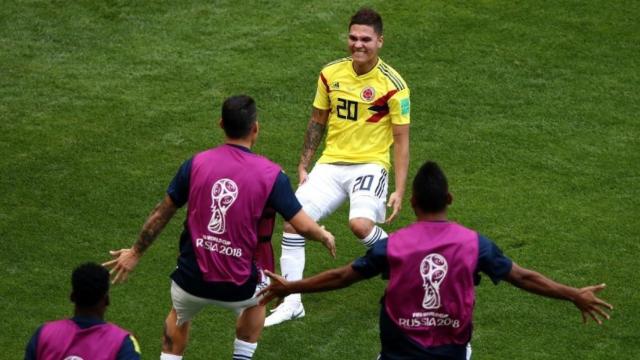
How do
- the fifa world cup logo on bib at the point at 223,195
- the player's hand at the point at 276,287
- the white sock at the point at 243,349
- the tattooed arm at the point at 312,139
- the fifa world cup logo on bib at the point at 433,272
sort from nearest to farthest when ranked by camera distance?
the fifa world cup logo on bib at the point at 433,272 < the player's hand at the point at 276,287 < the fifa world cup logo on bib at the point at 223,195 < the white sock at the point at 243,349 < the tattooed arm at the point at 312,139

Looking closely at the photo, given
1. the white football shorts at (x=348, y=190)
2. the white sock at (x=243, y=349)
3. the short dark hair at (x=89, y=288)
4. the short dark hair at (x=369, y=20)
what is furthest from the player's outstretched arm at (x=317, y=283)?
the short dark hair at (x=369, y=20)

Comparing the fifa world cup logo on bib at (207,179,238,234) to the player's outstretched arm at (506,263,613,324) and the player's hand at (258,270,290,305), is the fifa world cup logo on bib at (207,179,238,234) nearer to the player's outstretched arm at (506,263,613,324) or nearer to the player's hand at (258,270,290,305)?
the player's hand at (258,270,290,305)

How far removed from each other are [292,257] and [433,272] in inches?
138

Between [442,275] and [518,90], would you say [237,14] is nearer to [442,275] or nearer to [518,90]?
[518,90]

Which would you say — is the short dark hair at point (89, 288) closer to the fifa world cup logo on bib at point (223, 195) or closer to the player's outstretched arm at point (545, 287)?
the fifa world cup logo on bib at point (223, 195)

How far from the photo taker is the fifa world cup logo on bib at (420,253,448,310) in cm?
801

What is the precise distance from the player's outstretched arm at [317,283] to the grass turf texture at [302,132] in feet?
6.90

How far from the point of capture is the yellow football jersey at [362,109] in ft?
37.7

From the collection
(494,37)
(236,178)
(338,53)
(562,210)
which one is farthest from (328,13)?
(236,178)

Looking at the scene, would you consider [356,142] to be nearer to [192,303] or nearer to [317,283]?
[192,303]

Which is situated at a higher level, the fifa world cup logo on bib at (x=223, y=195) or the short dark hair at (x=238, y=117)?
the short dark hair at (x=238, y=117)

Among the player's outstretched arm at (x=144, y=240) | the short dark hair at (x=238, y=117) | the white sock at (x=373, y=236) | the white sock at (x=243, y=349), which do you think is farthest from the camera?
the white sock at (x=373, y=236)

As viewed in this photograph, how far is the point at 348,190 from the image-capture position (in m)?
11.6

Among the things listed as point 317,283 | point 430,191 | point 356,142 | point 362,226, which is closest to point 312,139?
point 356,142
